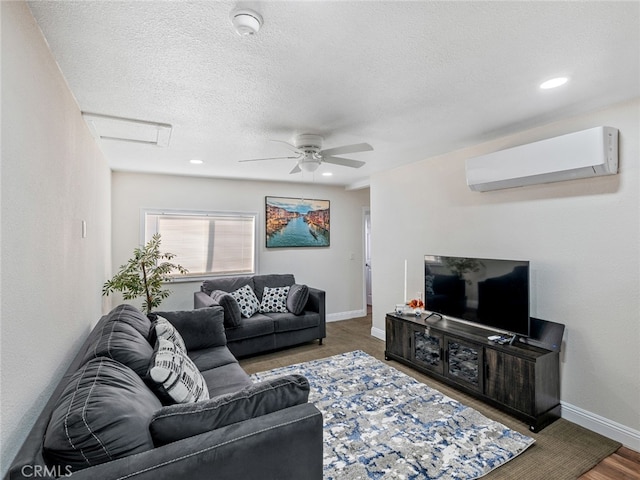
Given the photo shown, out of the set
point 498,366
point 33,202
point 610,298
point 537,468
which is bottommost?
point 537,468

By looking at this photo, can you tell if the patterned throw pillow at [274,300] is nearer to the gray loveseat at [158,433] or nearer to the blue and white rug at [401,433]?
the blue and white rug at [401,433]

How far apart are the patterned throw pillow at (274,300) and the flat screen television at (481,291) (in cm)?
199

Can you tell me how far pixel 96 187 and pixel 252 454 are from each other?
118 inches

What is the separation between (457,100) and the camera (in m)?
2.27

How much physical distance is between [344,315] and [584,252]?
4.08 meters

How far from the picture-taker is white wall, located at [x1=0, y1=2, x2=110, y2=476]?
3.70 ft

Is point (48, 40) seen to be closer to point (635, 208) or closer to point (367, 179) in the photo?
point (635, 208)

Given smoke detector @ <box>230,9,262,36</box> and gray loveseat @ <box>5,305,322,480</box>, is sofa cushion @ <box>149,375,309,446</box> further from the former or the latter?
smoke detector @ <box>230,9,262,36</box>

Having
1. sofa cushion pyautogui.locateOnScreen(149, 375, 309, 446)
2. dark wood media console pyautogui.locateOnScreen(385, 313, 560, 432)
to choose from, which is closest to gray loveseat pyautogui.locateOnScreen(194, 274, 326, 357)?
dark wood media console pyautogui.locateOnScreen(385, 313, 560, 432)

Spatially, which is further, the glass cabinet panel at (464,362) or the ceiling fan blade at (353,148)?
the glass cabinet panel at (464,362)

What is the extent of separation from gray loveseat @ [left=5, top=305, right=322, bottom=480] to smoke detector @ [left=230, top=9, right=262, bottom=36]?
1.59 m

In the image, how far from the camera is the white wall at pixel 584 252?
91.2 inches

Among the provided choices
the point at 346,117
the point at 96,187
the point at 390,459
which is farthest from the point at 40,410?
the point at 346,117

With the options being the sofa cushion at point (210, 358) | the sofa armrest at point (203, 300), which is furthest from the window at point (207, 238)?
the sofa cushion at point (210, 358)
